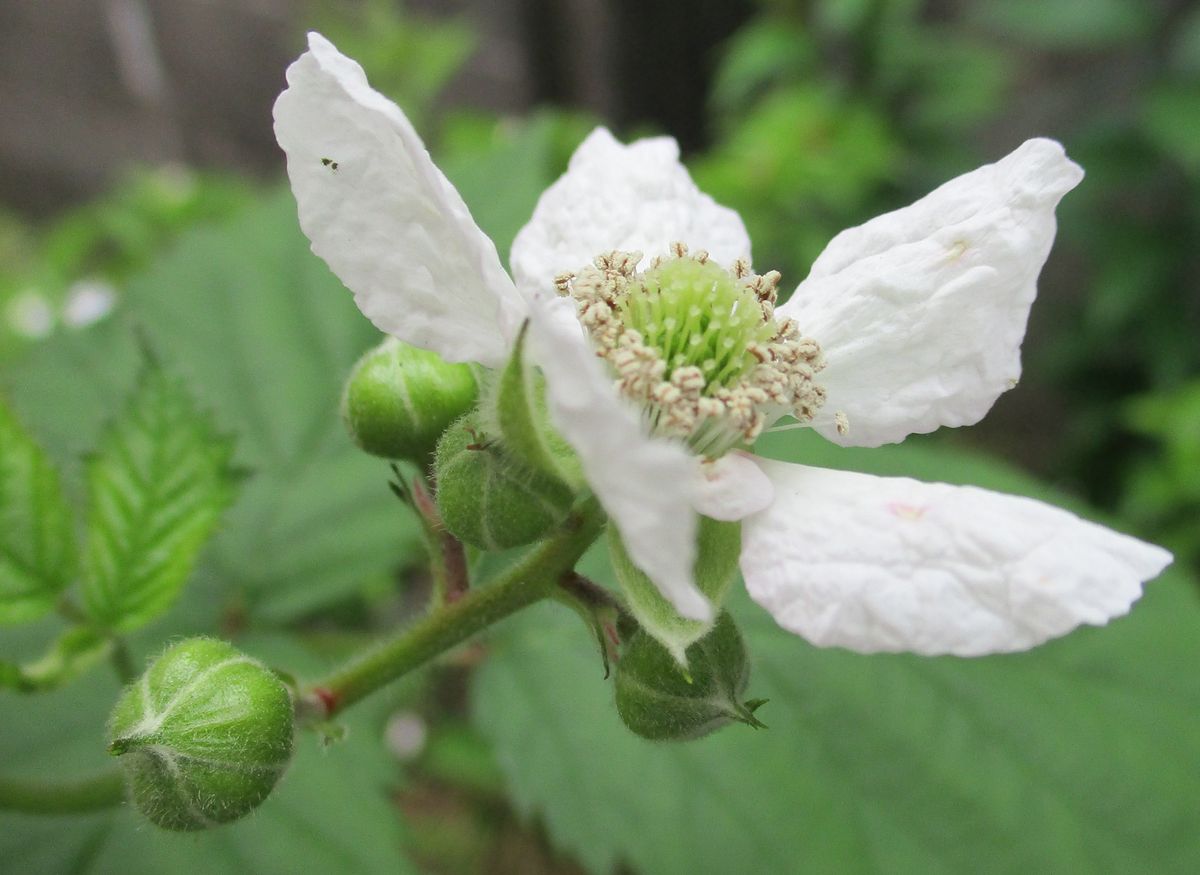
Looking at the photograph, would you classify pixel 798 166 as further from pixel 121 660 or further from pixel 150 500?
pixel 121 660

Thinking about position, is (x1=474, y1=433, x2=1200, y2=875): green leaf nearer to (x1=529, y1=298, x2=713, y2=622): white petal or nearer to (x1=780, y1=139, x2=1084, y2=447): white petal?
(x1=780, y1=139, x2=1084, y2=447): white petal

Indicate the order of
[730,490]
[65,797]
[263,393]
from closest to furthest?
1. [730,490]
2. [65,797]
3. [263,393]

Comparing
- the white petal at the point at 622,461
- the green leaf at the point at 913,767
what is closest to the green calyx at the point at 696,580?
the white petal at the point at 622,461

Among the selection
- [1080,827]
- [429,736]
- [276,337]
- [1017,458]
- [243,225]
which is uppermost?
[243,225]

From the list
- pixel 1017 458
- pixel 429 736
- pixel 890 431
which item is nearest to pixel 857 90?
pixel 1017 458

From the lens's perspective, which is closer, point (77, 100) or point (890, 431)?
point (890, 431)

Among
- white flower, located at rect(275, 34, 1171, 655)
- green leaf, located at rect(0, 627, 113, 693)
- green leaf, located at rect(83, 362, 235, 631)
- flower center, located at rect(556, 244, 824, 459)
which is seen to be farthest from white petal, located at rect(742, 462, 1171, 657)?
green leaf, located at rect(0, 627, 113, 693)

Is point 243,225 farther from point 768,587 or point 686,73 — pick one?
point 686,73

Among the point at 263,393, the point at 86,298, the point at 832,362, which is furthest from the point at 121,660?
the point at 86,298

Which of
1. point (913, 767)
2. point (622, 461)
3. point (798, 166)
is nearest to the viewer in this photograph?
point (622, 461)
